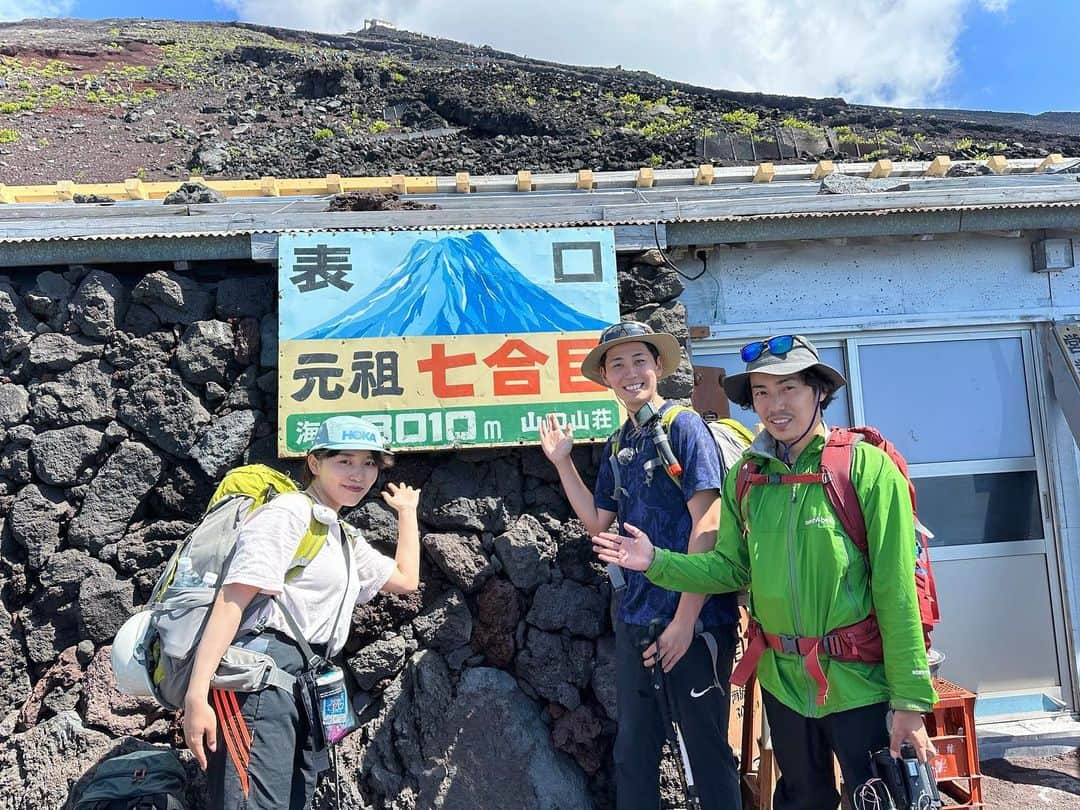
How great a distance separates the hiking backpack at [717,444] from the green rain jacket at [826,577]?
36 cm

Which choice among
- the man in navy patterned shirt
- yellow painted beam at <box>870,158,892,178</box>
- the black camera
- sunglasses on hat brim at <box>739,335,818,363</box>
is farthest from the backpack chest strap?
yellow painted beam at <box>870,158,892,178</box>

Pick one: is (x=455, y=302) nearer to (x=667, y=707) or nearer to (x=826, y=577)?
(x=667, y=707)

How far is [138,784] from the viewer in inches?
113

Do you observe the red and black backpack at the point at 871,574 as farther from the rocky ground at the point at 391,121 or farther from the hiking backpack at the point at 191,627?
the rocky ground at the point at 391,121

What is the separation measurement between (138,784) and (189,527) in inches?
44.2

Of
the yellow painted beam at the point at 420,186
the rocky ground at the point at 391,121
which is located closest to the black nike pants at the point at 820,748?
the yellow painted beam at the point at 420,186

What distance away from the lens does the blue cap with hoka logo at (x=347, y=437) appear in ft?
8.87

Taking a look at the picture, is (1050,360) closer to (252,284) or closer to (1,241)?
(252,284)

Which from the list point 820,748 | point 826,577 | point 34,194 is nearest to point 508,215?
point 826,577

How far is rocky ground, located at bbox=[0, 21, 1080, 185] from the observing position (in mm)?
21734

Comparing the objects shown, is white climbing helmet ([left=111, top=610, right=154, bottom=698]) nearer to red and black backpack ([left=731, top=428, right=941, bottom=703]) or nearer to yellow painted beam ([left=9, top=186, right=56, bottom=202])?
red and black backpack ([left=731, top=428, right=941, bottom=703])

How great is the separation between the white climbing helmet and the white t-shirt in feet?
1.18

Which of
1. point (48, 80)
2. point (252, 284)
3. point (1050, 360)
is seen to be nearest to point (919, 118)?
point (1050, 360)

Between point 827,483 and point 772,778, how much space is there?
155cm
